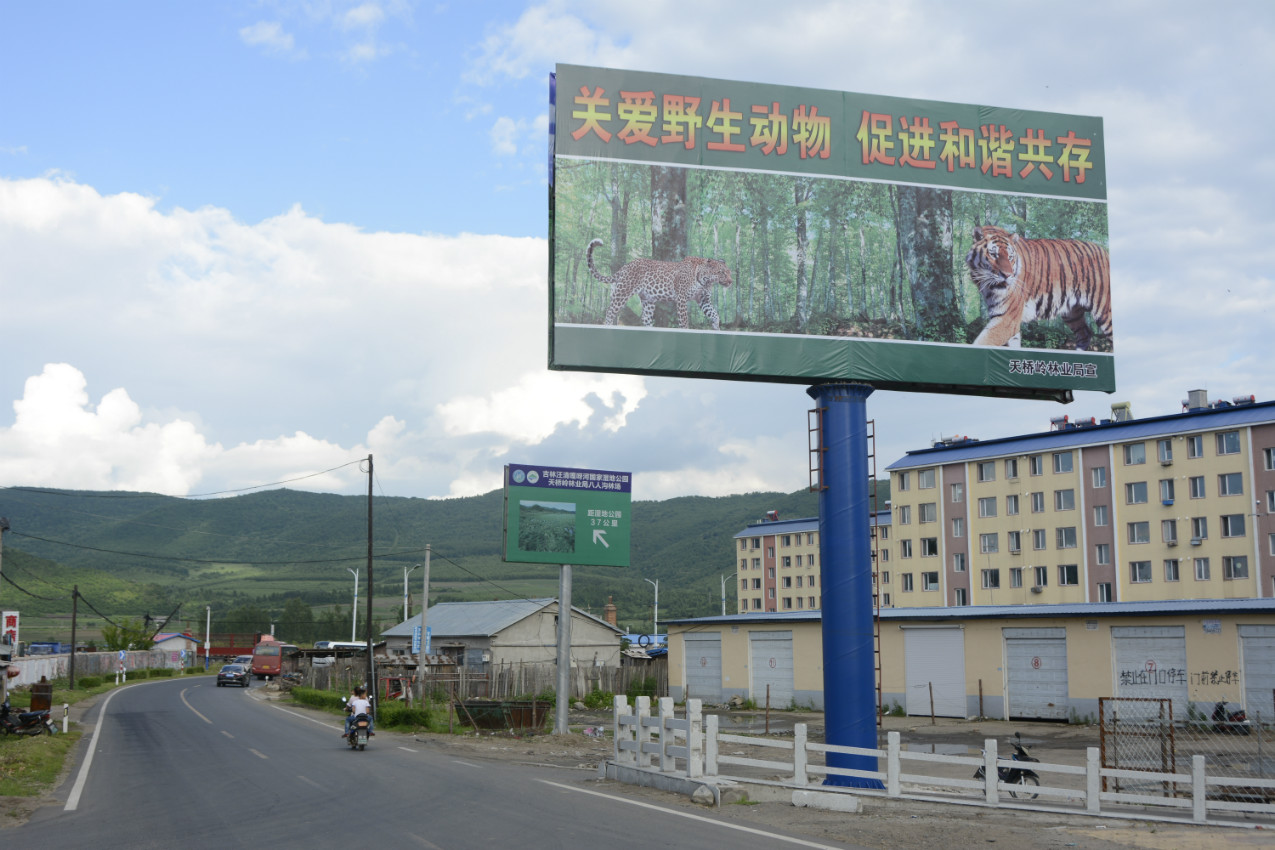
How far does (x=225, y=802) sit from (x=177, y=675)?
90987mm

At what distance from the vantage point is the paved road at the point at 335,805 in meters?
13.4

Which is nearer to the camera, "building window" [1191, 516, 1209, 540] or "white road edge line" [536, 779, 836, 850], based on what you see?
"white road edge line" [536, 779, 836, 850]

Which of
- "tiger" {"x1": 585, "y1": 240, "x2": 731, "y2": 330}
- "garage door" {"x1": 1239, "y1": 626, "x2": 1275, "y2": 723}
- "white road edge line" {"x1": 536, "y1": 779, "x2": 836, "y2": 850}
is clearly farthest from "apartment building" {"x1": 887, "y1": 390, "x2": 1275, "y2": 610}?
"white road edge line" {"x1": 536, "y1": 779, "x2": 836, "y2": 850}

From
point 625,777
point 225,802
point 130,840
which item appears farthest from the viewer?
point 625,777

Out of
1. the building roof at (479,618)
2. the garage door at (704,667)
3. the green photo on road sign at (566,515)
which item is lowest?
the garage door at (704,667)

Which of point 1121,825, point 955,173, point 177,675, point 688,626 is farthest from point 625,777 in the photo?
point 177,675

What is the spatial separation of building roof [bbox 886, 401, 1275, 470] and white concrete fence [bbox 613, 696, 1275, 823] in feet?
161

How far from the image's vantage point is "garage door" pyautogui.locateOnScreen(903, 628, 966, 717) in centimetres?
4166

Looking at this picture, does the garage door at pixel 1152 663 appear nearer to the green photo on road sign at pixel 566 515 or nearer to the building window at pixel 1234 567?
the green photo on road sign at pixel 566 515

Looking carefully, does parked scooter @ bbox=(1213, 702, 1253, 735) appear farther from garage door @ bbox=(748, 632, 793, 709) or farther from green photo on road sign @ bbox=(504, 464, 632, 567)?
green photo on road sign @ bbox=(504, 464, 632, 567)

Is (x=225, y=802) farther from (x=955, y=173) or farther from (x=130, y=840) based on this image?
(x=955, y=173)

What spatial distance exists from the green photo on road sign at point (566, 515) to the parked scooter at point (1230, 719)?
19.6 meters

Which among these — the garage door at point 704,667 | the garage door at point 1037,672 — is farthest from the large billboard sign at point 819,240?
the garage door at point 704,667

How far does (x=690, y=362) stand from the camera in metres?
20.5
